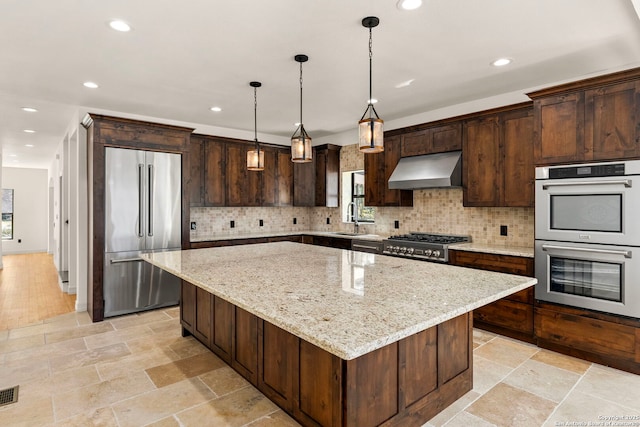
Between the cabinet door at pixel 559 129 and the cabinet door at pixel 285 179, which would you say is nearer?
the cabinet door at pixel 559 129

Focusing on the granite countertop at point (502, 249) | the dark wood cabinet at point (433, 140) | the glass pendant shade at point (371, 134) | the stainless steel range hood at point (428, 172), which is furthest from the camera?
the dark wood cabinet at point (433, 140)

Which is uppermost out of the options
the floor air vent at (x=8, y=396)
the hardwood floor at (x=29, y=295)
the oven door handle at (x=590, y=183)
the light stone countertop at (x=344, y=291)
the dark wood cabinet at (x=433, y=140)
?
the dark wood cabinet at (x=433, y=140)

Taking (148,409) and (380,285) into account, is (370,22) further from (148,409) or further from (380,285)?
(148,409)

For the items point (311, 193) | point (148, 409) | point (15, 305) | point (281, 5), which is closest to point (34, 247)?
point (15, 305)

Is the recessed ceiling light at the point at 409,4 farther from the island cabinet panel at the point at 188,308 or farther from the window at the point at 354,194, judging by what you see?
the window at the point at 354,194

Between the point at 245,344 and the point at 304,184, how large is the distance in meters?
4.00

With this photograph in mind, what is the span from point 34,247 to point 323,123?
1007 centimetres

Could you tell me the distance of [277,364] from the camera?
2.20 metres

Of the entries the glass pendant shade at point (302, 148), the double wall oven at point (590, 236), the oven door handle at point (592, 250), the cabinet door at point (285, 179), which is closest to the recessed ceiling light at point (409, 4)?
the glass pendant shade at point (302, 148)

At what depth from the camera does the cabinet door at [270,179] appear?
5.88m

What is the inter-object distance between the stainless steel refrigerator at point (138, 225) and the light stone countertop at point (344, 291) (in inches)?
54.3

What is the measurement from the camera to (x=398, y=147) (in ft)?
16.0

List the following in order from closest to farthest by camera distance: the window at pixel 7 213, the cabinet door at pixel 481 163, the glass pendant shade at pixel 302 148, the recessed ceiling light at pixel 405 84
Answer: the glass pendant shade at pixel 302 148 < the recessed ceiling light at pixel 405 84 < the cabinet door at pixel 481 163 < the window at pixel 7 213

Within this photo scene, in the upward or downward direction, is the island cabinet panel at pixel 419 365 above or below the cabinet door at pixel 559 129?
below
